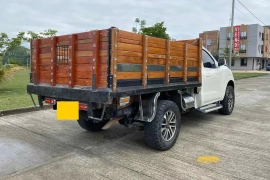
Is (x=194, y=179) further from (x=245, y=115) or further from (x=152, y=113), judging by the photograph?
(x=245, y=115)

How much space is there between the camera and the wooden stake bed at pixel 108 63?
3.06 meters

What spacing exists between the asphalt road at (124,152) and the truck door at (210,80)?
609 mm

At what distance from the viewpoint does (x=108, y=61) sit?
3010 millimetres

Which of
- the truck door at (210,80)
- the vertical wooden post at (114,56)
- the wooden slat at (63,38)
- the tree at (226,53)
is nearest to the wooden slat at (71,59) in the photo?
the wooden slat at (63,38)

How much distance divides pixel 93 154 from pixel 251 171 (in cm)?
219

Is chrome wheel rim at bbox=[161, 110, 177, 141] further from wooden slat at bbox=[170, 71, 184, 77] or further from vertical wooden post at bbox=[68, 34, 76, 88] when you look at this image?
vertical wooden post at bbox=[68, 34, 76, 88]

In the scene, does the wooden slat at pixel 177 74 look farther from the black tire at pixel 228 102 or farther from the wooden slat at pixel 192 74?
the black tire at pixel 228 102

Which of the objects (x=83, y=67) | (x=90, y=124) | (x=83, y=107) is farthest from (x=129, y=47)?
(x=90, y=124)

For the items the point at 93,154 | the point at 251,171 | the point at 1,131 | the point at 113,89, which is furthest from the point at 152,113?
the point at 1,131

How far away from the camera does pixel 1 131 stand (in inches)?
192

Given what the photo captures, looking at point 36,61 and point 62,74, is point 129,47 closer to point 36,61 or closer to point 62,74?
point 62,74

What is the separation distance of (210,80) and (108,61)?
3.17 m

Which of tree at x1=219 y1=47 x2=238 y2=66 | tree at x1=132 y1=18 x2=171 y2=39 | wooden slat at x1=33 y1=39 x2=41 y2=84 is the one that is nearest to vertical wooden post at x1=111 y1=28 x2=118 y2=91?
wooden slat at x1=33 y1=39 x2=41 y2=84

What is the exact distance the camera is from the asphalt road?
123 inches
